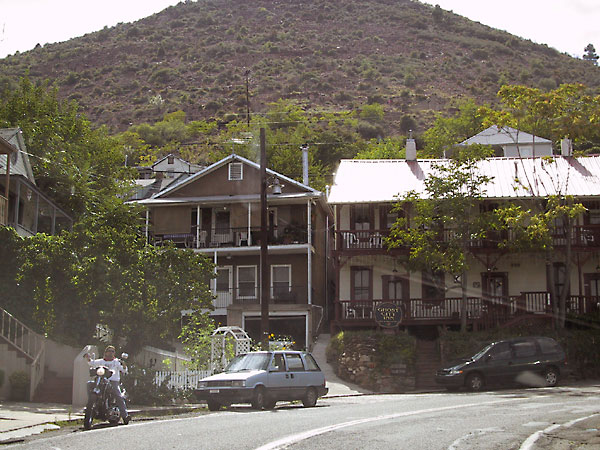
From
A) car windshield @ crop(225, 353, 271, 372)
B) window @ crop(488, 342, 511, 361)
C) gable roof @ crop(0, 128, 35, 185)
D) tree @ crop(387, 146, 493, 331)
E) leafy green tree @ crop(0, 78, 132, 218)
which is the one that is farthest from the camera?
leafy green tree @ crop(0, 78, 132, 218)

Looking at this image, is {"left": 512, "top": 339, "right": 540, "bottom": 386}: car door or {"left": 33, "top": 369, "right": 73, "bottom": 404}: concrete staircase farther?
{"left": 512, "top": 339, "right": 540, "bottom": 386}: car door

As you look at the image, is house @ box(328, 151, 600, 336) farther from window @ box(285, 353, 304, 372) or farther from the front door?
window @ box(285, 353, 304, 372)

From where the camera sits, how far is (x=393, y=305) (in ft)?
104

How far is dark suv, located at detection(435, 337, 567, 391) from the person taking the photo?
26750 millimetres

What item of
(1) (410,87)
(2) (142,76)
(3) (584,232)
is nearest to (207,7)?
(2) (142,76)

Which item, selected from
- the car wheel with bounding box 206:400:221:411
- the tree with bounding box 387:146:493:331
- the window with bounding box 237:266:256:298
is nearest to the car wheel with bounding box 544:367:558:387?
the tree with bounding box 387:146:493:331

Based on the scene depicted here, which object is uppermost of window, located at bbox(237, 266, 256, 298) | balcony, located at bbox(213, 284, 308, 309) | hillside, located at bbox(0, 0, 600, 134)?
hillside, located at bbox(0, 0, 600, 134)

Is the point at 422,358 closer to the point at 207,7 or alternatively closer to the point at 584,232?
the point at 584,232

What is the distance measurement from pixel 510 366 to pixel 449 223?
6.54 metres

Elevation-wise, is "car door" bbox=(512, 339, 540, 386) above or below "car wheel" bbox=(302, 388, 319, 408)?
above

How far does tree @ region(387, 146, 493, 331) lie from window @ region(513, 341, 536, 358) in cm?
401

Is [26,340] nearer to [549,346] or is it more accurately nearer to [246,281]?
[549,346]

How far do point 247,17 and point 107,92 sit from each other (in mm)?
51306

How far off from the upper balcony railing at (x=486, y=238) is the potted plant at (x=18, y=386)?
1635cm
